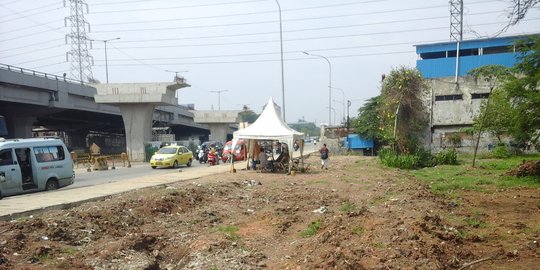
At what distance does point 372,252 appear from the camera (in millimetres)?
7000

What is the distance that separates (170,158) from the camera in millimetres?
30484

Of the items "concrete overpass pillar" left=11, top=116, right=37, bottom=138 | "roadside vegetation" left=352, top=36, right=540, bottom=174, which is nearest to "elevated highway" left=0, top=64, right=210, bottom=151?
"concrete overpass pillar" left=11, top=116, right=37, bottom=138

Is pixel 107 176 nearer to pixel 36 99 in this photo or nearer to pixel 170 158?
pixel 170 158

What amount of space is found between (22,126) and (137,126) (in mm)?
10801

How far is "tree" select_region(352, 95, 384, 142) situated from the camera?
39.7 meters

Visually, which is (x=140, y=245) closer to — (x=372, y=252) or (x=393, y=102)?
(x=372, y=252)

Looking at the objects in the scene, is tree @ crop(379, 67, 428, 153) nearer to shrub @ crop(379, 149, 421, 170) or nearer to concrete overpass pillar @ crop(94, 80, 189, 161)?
shrub @ crop(379, 149, 421, 170)

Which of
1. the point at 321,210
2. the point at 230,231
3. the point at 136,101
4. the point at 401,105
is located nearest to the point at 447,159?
the point at 401,105

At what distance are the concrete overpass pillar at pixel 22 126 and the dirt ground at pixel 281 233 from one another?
36993 mm

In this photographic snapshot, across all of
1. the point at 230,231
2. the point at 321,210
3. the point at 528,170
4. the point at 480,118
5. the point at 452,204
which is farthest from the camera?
the point at 480,118

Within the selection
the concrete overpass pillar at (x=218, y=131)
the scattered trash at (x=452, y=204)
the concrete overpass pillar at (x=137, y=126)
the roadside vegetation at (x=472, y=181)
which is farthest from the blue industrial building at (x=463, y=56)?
the concrete overpass pillar at (x=218, y=131)

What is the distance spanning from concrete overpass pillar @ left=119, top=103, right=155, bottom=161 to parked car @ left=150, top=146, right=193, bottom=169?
14772mm

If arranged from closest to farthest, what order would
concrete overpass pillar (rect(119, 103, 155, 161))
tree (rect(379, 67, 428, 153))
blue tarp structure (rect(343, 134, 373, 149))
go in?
tree (rect(379, 67, 428, 153)), blue tarp structure (rect(343, 134, 373, 149)), concrete overpass pillar (rect(119, 103, 155, 161))

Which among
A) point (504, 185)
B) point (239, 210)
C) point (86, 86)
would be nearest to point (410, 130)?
point (504, 185)
